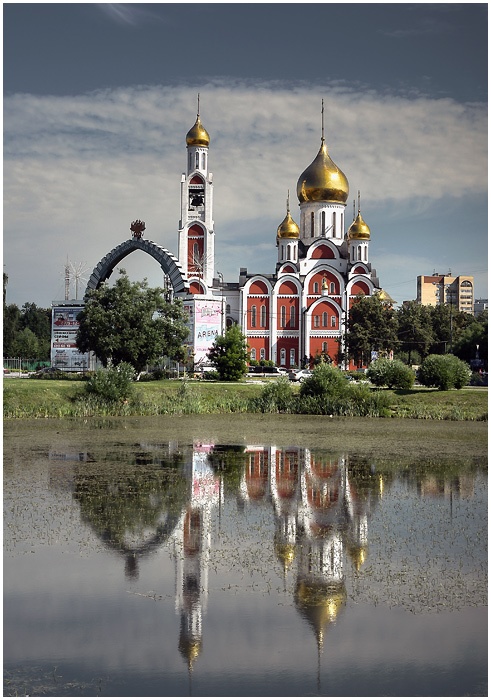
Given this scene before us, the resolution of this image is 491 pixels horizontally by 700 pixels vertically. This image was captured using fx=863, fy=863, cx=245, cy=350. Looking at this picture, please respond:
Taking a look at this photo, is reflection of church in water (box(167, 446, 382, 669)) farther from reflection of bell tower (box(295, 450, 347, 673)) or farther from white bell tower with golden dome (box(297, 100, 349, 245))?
white bell tower with golden dome (box(297, 100, 349, 245))

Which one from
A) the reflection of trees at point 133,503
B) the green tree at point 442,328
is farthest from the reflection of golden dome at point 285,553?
the green tree at point 442,328

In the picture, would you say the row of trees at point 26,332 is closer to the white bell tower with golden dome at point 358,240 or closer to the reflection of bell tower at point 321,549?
the white bell tower with golden dome at point 358,240

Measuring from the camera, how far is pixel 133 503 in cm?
1279

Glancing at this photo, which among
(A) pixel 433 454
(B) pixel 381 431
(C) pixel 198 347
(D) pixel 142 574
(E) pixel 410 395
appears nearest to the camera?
(D) pixel 142 574

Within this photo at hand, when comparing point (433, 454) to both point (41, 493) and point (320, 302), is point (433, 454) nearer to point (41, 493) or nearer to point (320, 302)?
point (41, 493)

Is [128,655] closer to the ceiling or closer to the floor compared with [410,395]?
closer to the floor

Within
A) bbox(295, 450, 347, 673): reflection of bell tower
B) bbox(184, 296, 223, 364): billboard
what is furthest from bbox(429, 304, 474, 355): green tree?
bbox(295, 450, 347, 673): reflection of bell tower

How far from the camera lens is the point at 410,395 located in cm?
3166

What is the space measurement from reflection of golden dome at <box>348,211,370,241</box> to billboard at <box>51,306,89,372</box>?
2134 centimetres

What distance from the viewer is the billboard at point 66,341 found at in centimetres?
4372

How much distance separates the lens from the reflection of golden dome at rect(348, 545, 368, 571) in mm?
9664

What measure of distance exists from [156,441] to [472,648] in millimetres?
13886

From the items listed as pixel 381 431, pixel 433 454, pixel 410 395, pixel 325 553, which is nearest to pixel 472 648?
pixel 325 553

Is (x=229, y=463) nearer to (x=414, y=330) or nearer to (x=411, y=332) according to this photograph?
(x=414, y=330)
